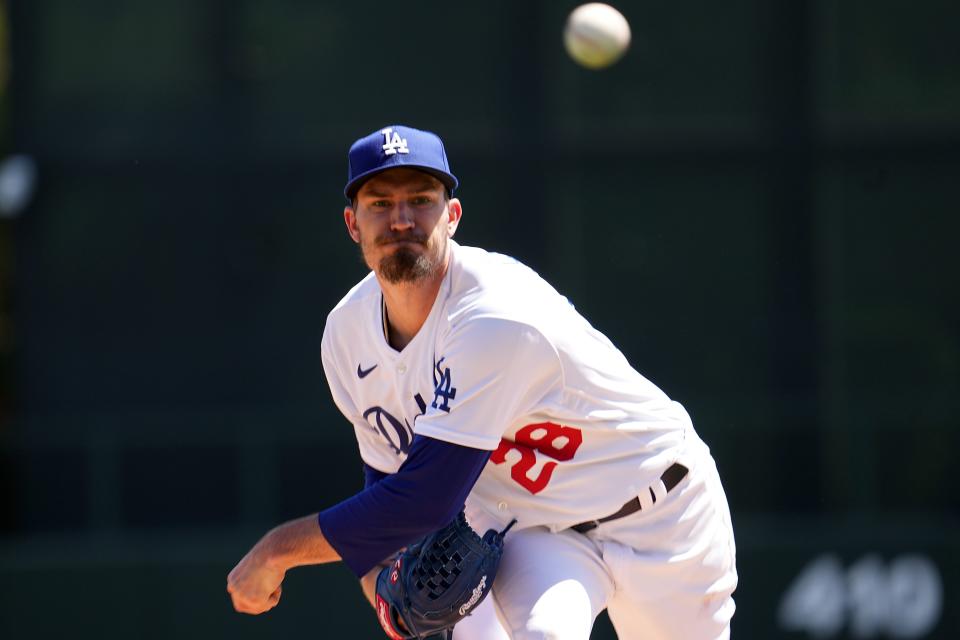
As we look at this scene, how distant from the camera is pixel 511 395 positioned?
3877 mm

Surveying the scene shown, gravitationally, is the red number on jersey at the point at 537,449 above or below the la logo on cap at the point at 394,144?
below

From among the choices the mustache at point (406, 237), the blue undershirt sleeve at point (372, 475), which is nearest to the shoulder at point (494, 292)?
the mustache at point (406, 237)

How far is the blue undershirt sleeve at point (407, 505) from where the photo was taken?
383cm

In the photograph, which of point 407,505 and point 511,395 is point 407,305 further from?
point 407,505

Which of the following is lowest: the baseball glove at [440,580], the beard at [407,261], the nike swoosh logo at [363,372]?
the baseball glove at [440,580]

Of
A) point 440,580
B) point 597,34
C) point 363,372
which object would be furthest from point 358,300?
point 597,34

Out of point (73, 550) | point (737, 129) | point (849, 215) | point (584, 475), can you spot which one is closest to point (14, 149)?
point (73, 550)

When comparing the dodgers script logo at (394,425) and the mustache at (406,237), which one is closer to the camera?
the mustache at (406,237)

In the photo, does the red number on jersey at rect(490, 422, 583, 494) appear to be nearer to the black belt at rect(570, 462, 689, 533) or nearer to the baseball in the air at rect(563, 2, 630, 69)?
the black belt at rect(570, 462, 689, 533)

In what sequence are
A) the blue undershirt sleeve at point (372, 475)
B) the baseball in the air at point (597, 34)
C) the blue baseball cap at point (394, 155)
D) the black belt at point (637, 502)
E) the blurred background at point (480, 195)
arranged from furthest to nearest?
the blurred background at point (480, 195) < the baseball in the air at point (597, 34) < the blue undershirt sleeve at point (372, 475) < the black belt at point (637, 502) < the blue baseball cap at point (394, 155)

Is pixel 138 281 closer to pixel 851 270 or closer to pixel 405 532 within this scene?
pixel 851 270

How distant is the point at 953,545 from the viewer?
25.0ft

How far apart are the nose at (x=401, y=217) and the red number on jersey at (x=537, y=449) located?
2.03 ft

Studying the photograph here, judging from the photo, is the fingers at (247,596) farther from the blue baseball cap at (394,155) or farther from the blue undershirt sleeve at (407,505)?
the blue baseball cap at (394,155)
